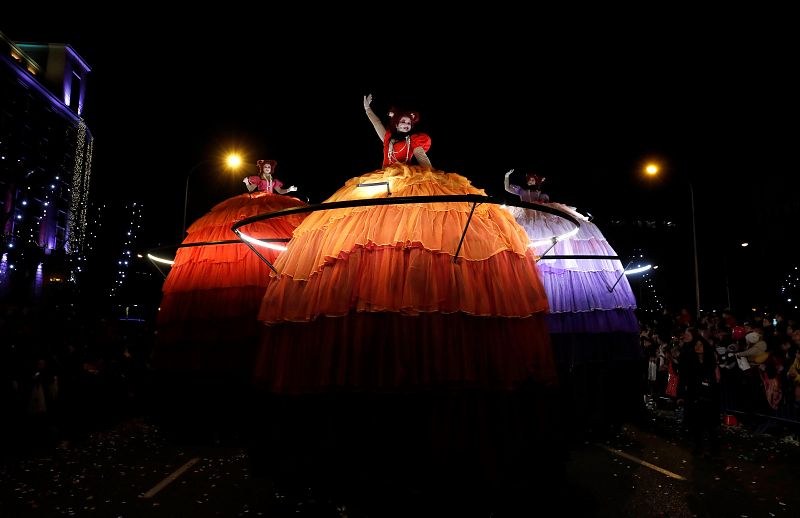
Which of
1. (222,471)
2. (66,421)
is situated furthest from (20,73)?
(222,471)

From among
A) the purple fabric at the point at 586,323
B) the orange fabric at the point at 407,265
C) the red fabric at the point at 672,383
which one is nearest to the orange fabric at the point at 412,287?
the orange fabric at the point at 407,265

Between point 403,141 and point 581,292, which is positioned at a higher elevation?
point 403,141

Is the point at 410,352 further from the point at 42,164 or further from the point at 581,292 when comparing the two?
the point at 42,164

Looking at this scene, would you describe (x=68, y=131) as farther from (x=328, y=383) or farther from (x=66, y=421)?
(x=328, y=383)

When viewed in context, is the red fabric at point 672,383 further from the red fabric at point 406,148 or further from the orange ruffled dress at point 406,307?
the red fabric at point 406,148

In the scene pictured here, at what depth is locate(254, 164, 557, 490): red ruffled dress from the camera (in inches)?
167

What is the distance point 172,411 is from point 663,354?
11.1 meters

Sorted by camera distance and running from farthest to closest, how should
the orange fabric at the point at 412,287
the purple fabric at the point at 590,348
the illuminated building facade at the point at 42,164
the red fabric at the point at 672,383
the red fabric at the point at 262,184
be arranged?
the illuminated building facade at the point at 42,164
the red fabric at the point at 672,383
the red fabric at the point at 262,184
the purple fabric at the point at 590,348
the orange fabric at the point at 412,287

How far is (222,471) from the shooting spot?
6898 millimetres

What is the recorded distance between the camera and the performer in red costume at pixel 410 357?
4.24 metres

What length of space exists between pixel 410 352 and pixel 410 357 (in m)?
0.04

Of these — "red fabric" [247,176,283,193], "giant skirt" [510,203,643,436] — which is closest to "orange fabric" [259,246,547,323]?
"giant skirt" [510,203,643,436]

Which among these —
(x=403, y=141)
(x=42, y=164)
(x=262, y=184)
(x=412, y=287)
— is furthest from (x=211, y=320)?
(x=42, y=164)

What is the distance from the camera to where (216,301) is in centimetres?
858
